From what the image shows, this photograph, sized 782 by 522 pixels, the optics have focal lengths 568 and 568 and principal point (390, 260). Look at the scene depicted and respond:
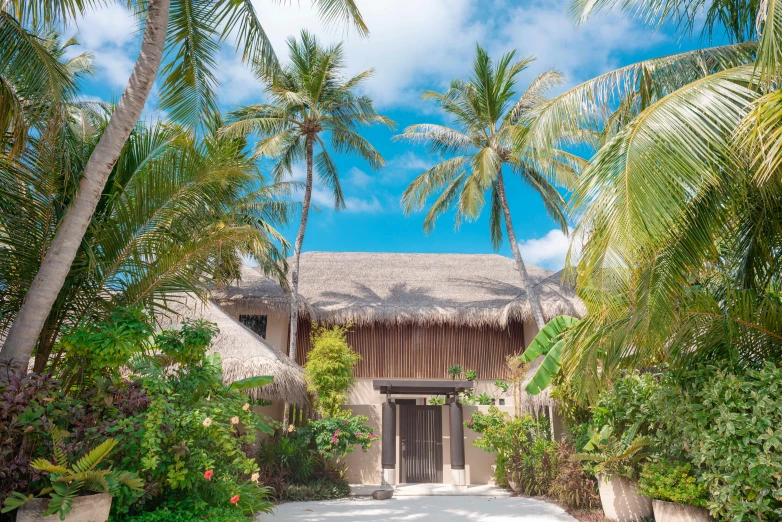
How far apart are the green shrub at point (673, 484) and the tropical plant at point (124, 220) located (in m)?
4.95

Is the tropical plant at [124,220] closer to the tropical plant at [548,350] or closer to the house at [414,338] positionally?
the tropical plant at [548,350]

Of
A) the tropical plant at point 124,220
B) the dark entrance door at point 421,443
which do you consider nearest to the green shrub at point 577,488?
the dark entrance door at point 421,443

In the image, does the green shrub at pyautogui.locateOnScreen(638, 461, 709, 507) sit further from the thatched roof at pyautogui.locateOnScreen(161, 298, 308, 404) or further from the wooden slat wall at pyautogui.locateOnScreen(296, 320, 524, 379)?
the wooden slat wall at pyautogui.locateOnScreen(296, 320, 524, 379)

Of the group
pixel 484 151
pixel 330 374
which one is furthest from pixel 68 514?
pixel 484 151

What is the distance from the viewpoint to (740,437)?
15.8 ft

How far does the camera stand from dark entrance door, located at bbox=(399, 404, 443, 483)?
12391mm

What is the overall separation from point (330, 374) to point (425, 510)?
13.3ft

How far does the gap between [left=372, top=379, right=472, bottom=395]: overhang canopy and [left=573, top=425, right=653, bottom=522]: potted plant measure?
4268 millimetres

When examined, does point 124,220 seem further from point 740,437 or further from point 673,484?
point 673,484

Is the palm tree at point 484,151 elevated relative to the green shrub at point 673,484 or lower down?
elevated

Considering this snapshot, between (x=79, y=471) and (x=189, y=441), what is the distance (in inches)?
50.8

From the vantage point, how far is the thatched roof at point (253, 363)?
9945mm

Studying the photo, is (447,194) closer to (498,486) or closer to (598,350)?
(498,486)

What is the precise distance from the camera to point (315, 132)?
13.5 meters
